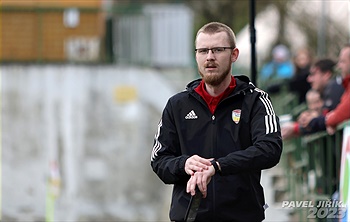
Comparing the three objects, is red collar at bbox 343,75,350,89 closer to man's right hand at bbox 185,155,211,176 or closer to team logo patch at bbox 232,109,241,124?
team logo patch at bbox 232,109,241,124

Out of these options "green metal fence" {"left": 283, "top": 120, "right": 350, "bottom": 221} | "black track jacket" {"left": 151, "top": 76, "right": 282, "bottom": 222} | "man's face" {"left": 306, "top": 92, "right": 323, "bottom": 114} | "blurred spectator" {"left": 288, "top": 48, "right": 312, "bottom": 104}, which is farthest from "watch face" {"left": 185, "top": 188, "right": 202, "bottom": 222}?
"blurred spectator" {"left": 288, "top": 48, "right": 312, "bottom": 104}

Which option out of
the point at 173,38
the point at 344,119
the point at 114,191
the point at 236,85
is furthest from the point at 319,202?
the point at 173,38

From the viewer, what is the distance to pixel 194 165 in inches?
217

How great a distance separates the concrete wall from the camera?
67.7 feet

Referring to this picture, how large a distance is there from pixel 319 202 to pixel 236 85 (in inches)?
171

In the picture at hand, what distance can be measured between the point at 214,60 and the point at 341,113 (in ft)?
11.5

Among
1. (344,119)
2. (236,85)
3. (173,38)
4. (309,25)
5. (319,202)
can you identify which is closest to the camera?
(236,85)

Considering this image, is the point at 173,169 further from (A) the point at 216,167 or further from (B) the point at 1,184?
(B) the point at 1,184

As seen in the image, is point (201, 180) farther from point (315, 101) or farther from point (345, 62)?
point (315, 101)

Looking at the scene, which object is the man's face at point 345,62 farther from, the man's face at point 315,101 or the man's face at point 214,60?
the man's face at point 214,60

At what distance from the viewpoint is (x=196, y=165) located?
550 centimetres

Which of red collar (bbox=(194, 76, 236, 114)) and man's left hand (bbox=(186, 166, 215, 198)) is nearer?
man's left hand (bbox=(186, 166, 215, 198))

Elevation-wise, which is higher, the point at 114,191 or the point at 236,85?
the point at 236,85

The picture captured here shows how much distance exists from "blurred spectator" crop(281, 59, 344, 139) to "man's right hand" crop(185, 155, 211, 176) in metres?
4.06
